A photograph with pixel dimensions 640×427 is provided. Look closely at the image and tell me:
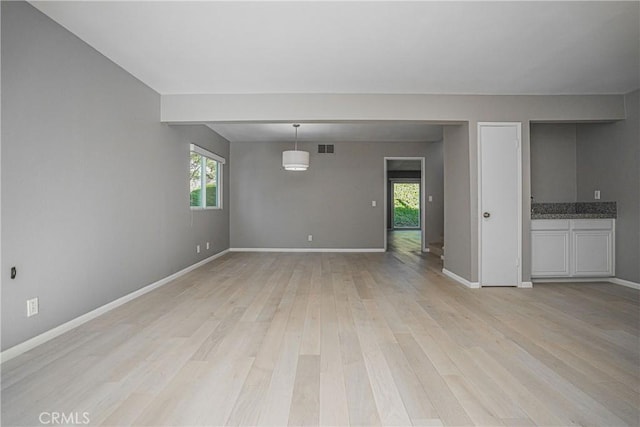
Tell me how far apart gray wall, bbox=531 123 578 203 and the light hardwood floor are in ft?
6.01

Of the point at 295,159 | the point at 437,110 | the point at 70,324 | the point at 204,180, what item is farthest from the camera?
the point at 204,180

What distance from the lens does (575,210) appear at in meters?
4.99

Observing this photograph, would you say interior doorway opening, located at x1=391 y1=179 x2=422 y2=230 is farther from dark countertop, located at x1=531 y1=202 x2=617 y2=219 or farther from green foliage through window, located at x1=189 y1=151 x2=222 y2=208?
dark countertop, located at x1=531 y1=202 x2=617 y2=219

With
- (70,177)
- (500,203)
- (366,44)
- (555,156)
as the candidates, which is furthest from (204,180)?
(555,156)

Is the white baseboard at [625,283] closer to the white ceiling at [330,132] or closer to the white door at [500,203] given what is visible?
the white door at [500,203]

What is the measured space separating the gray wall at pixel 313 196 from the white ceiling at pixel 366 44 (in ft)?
11.9

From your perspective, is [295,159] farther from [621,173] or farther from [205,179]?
[621,173]

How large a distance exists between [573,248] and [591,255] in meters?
0.25

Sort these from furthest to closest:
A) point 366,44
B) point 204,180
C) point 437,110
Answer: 1. point 204,180
2. point 437,110
3. point 366,44

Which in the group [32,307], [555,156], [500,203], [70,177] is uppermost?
[555,156]

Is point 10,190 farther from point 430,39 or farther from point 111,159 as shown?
point 430,39

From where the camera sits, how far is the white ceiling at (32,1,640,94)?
7.96 feet

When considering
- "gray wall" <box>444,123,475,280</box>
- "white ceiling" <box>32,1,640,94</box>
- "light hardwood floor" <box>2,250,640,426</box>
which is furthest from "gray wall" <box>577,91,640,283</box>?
"gray wall" <box>444,123,475,280</box>

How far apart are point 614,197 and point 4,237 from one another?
6162 mm
